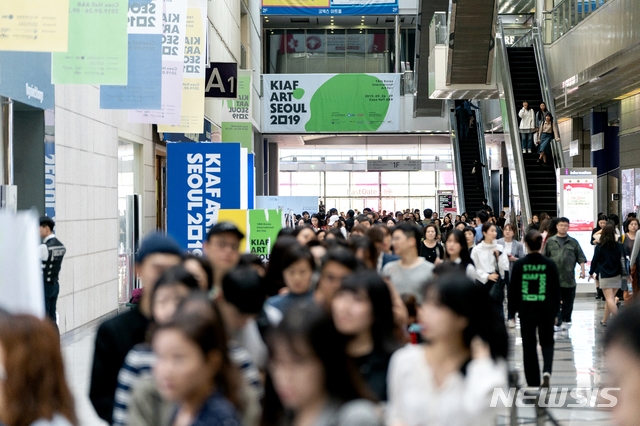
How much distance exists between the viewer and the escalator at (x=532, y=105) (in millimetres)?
20203

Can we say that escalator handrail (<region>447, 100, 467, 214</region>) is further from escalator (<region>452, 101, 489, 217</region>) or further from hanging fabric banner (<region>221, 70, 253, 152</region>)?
hanging fabric banner (<region>221, 70, 253, 152</region>)

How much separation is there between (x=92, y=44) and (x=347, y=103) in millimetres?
24247

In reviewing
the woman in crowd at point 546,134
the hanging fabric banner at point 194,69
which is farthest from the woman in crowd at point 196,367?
the woman in crowd at point 546,134

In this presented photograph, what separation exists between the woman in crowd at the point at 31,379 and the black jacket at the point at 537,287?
5.87m

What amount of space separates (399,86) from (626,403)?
3181 cm

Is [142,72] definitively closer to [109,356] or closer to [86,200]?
[86,200]

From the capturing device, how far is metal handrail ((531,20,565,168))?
2045 cm

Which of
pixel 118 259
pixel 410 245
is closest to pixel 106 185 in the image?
pixel 118 259

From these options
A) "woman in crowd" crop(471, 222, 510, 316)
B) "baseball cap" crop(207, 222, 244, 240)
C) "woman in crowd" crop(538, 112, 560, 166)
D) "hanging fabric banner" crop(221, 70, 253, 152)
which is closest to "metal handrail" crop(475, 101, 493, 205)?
"woman in crowd" crop(538, 112, 560, 166)

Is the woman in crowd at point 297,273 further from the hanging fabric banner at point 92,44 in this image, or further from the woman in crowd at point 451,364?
the hanging fabric banner at point 92,44

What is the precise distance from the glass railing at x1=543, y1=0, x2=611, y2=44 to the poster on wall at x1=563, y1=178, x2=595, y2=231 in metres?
4.71

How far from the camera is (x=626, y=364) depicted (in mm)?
1697

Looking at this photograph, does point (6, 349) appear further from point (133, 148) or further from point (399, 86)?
point (399, 86)

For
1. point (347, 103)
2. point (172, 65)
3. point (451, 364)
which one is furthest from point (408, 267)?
point (347, 103)
